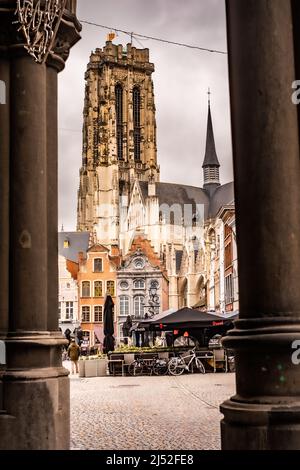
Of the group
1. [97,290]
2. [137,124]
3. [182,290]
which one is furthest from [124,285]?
[137,124]

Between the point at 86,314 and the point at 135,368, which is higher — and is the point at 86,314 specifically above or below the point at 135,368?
above

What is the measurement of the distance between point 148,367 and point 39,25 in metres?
16.3

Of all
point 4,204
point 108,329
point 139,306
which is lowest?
point 108,329

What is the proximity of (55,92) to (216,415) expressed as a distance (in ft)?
15.6

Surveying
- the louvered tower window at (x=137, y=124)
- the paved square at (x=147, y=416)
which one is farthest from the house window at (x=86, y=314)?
the paved square at (x=147, y=416)

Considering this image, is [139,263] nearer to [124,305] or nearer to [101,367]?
[124,305]

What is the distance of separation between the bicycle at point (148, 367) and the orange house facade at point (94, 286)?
116 feet

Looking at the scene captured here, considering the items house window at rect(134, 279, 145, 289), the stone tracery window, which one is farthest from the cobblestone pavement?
the stone tracery window

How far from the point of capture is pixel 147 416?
29.6ft

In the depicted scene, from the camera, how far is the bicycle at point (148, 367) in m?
20.2
